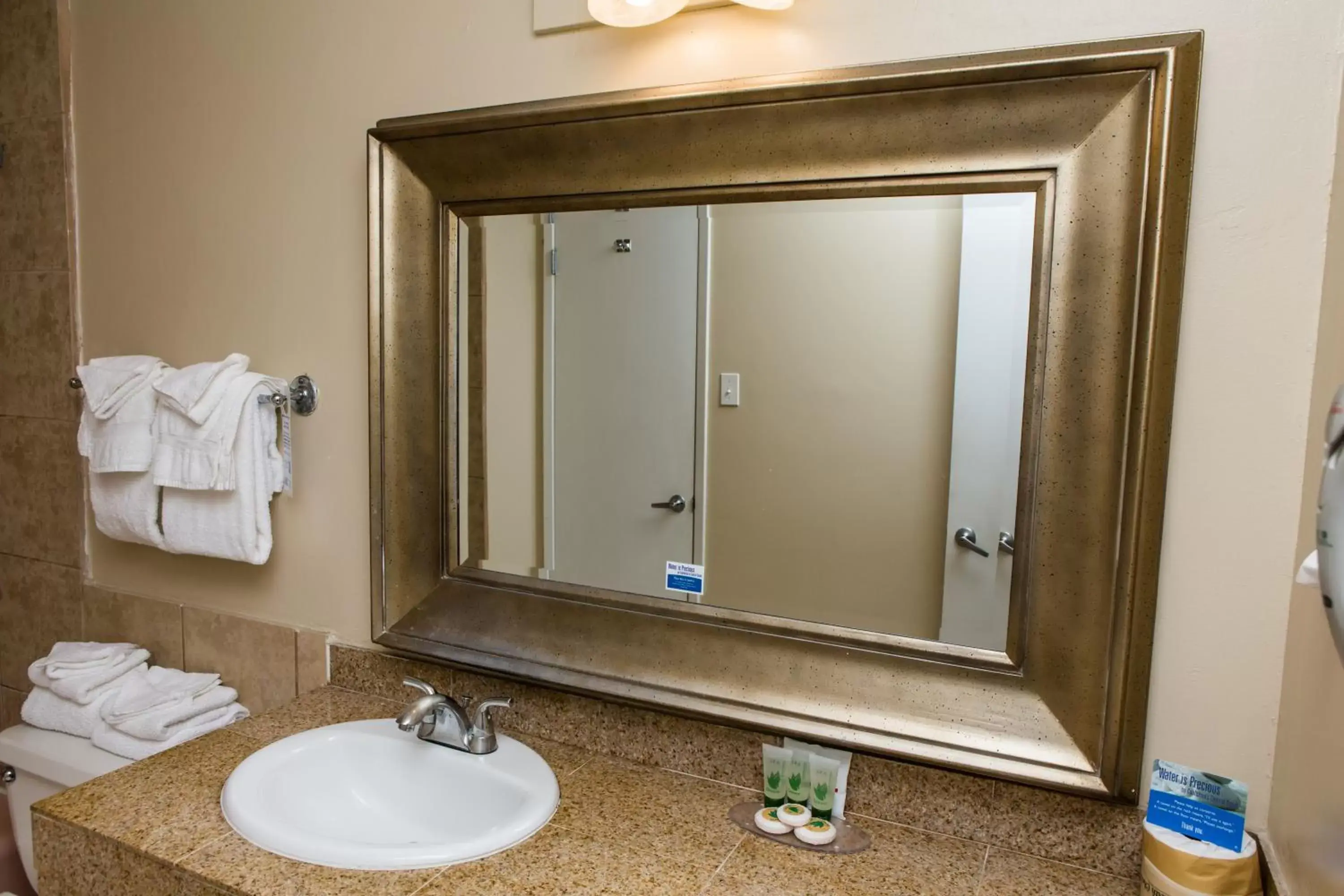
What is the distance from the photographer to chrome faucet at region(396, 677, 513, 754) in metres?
1.18

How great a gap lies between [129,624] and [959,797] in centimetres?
159

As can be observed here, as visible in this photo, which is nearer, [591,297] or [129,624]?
[591,297]

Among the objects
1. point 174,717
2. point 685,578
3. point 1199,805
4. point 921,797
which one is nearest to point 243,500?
point 174,717

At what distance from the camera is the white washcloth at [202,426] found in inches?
53.8

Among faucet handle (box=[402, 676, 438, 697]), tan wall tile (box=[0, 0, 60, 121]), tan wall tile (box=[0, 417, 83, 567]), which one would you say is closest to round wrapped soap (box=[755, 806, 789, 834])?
faucet handle (box=[402, 676, 438, 697])

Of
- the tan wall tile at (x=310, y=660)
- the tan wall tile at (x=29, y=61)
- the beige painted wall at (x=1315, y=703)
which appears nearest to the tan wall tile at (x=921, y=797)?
the beige painted wall at (x=1315, y=703)

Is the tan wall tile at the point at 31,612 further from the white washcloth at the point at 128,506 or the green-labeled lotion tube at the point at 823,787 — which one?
the green-labeled lotion tube at the point at 823,787

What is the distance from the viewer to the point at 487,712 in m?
1.20

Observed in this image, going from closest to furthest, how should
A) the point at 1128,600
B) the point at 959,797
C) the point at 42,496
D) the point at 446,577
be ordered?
the point at 1128,600
the point at 959,797
the point at 446,577
the point at 42,496

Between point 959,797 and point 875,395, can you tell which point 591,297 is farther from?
point 959,797

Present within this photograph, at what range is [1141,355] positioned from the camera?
879mm

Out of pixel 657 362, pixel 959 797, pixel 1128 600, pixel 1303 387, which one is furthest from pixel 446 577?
pixel 1303 387

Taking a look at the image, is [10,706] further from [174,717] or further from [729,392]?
[729,392]

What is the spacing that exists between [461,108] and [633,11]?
13.1 inches
